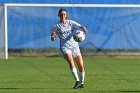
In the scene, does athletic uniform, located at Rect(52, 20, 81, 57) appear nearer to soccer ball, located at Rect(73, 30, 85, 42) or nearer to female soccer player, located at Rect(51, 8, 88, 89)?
female soccer player, located at Rect(51, 8, 88, 89)

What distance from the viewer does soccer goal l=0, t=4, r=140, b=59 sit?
31.4 m

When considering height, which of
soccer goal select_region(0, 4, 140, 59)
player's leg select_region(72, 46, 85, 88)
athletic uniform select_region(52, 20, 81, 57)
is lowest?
soccer goal select_region(0, 4, 140, 59)

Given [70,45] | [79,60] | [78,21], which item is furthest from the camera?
[78,21]

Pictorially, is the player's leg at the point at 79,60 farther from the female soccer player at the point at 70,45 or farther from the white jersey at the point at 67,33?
the white jersey at the point at 67,33

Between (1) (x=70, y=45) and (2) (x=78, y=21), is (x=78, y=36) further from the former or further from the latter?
(2) (x=78, y=21)

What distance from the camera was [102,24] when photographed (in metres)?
31.9

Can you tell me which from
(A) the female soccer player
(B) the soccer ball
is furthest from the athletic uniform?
(B) the soccer ball

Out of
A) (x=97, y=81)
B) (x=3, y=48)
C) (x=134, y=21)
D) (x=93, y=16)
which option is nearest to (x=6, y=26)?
(x=3, y=48)

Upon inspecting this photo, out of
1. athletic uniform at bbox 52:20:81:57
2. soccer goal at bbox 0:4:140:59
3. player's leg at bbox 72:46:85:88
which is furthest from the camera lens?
soccer goal at bbox 0:4:140:59

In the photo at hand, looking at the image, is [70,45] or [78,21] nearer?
[70,45]

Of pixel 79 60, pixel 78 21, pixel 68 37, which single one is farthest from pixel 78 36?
pixel 78 21

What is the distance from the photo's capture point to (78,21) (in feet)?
104

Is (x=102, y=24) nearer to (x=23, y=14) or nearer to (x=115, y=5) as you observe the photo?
(x=115, y=5)

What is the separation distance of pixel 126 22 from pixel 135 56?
1.93 m
